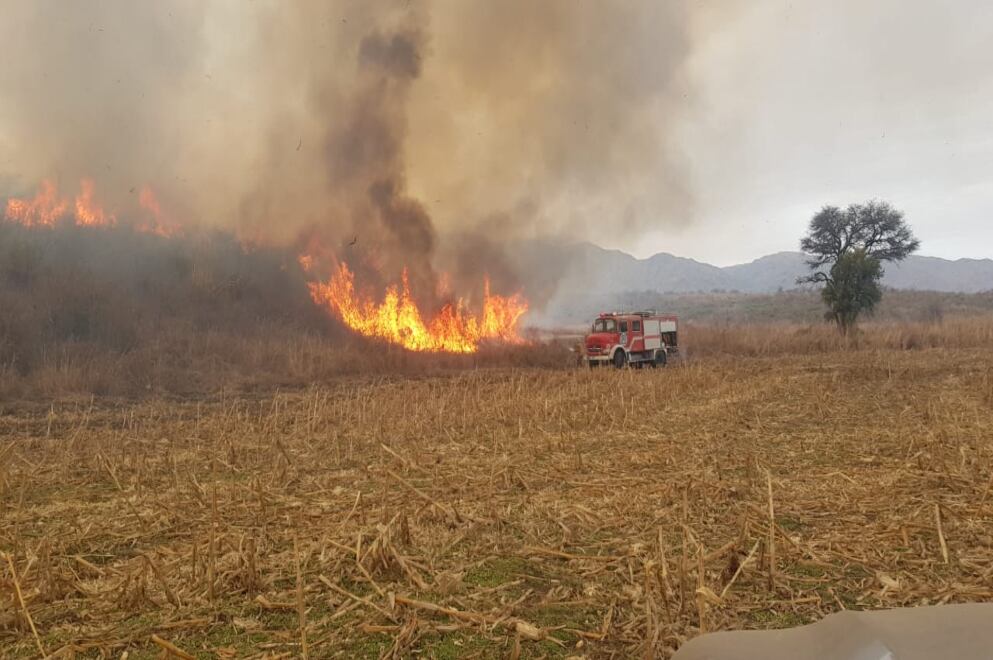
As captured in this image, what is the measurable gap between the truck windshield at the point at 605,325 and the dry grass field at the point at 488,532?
13.9 m

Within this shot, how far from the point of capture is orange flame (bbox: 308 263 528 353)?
3023 cm

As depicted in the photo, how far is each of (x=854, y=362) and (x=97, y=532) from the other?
81.9 ft

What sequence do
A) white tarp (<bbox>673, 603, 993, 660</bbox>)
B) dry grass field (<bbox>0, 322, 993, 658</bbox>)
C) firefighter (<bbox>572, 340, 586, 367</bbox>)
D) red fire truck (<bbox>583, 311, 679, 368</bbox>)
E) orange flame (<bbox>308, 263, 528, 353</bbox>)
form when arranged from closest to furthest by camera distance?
white tarp (<bbox>673, 603, 993, 660</bbox>), dry grass field (<bbox>0, 322, 993, 658</bbox>), red fire truck (<bbox>583, 311, 679, 368</bbox>), firefighter (<bbox>572, 340, 586, 367</bbox>), orange flame (<bbox>308, 263, 528, 353</bbox>)

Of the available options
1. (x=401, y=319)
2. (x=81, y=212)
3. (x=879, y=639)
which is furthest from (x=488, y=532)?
(x=81, y=212)

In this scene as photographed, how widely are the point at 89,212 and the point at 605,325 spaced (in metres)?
27.6

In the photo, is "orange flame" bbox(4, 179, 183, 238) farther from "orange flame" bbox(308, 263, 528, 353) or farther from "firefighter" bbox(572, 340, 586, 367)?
"firefighter" bbox(572, 340, 586, 367)

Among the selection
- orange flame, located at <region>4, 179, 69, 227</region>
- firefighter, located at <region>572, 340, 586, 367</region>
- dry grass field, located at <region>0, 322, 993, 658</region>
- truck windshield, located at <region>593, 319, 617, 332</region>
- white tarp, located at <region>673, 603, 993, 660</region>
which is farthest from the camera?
orange flame, located at <region>4, 179, 69, 227</region>

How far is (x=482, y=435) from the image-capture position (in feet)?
33.1

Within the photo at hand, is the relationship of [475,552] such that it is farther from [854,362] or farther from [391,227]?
[391,227]

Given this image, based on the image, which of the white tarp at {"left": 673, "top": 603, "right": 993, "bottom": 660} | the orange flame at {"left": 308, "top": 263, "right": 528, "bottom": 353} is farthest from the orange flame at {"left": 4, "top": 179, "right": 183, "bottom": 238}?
the white tarp at {"left": 673, "top": 603, "right": 993, "bottom": 660}

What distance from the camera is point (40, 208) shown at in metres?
29.9

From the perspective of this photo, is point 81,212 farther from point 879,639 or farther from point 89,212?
point 879,639

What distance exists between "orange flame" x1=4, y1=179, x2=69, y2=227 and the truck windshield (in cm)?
2698

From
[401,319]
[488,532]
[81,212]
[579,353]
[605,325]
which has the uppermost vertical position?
[81,212]
